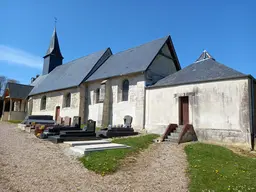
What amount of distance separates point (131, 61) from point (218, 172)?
45.4 ft

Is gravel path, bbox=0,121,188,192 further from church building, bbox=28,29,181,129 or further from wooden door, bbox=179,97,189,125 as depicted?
church building, bbox=28,29,181,129

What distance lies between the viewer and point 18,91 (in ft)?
96.2

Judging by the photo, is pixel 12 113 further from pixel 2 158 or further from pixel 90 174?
pixel 90 174

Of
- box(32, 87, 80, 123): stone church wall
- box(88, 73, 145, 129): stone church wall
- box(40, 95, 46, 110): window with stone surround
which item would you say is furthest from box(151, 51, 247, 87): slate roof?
box(40, 95, 46, 110): window with stone surround

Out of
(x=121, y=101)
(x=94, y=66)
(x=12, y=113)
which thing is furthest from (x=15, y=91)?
(x=121, y=101)

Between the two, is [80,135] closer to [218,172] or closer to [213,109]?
[218,172]

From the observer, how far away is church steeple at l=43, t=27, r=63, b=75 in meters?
33.3

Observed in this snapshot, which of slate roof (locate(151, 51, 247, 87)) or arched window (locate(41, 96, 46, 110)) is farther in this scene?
arched window (locate(41, 96, 46, 110))

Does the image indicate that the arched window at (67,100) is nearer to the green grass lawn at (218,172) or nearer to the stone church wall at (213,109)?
the stone church wall at (213,109)

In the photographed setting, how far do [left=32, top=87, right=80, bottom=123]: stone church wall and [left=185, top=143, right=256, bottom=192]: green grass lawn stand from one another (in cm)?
1450

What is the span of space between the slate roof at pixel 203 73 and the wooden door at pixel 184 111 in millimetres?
1206

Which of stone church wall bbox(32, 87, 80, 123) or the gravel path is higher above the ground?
stone church wall bbox(32, 87, 80, 123)

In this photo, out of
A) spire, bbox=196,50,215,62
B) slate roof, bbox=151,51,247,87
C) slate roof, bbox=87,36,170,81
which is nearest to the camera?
slate roof, bbox=151,51,247,87

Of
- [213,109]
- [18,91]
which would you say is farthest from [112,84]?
[18,91]
